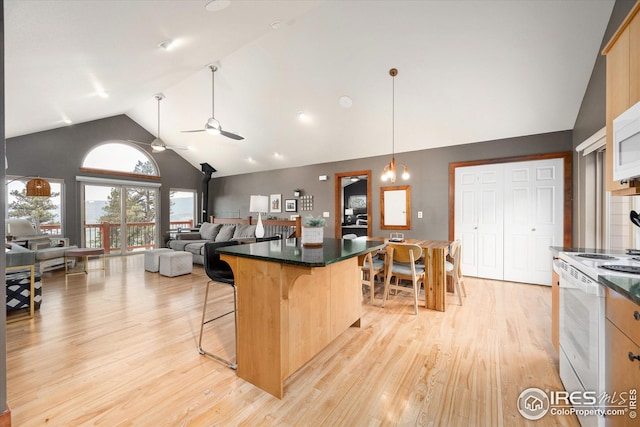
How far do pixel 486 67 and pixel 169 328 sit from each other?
484 cm

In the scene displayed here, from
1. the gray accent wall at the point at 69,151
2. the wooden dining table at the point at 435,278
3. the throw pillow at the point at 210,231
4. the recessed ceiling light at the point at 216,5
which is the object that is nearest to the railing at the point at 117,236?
the gray accent wall at the point at 69,151

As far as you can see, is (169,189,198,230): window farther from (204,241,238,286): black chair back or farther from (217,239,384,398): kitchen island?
(217,239,384,398): kitchen island

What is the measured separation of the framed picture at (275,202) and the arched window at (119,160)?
3.36m

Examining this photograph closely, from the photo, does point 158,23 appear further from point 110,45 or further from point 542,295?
point 542,295

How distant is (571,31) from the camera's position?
2.89m

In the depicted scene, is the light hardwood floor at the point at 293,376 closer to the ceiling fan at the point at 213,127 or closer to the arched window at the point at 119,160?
the ceiling fan at the point at 213,127

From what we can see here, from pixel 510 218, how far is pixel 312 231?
4.00 metres

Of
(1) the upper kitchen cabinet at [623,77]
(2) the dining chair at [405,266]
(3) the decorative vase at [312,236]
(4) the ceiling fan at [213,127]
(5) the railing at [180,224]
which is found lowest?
(2) the dining chair at [405,266]

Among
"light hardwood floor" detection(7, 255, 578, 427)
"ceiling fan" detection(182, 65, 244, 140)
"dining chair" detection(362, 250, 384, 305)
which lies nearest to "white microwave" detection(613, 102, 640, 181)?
"light hardwood floor" detection(7, 255, 578, 427)

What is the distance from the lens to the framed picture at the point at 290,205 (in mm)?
7152

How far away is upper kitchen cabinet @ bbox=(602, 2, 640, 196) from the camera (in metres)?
1.44

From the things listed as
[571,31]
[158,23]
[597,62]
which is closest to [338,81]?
[158,23]

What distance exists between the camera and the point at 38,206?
5820 mm

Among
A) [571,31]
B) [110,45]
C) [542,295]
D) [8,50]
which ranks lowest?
[542,295]
